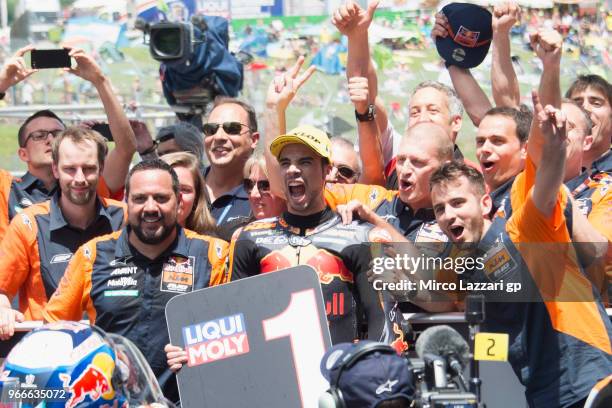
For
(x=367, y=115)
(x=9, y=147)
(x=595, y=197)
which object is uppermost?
(x=367, y=115)

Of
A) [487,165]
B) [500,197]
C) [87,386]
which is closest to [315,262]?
[500,197]

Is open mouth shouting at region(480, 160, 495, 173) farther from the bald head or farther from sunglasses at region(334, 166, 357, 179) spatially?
sunglasses at region(334, 166, 357, 179)

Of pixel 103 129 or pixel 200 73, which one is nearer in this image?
pixel 103 129

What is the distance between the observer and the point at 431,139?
568cm

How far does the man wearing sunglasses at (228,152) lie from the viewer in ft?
22.0

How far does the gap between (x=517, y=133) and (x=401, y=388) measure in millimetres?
2711

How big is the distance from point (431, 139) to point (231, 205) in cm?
148

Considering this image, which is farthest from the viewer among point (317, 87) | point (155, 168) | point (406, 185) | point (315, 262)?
point (317, 87)

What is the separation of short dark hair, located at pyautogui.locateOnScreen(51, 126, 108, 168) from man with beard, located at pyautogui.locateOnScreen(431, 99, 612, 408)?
2286 millimetres

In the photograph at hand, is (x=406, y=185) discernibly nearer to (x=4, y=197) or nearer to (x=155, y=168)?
(x=155, y=168)

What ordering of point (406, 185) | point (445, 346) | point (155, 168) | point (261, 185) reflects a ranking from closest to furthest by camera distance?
point (445, 346) < point (155, 168) < point (406, 185) < point (261, 185)

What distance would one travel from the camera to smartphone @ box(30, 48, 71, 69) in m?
6.61

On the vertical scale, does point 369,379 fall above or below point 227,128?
below

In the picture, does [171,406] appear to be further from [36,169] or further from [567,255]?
[36,169]
